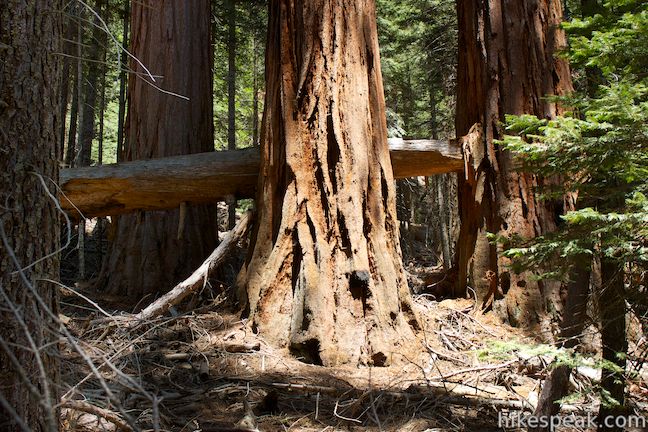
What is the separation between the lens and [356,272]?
4871mm

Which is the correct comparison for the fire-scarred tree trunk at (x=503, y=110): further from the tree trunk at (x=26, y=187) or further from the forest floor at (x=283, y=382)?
the tree trunk at (x=26, y=187)

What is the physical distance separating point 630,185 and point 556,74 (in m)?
3.55

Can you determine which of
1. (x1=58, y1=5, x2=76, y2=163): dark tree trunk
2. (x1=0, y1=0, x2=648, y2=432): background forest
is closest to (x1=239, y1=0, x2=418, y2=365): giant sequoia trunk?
(x1=0, y1=0, x2=648, y2=432): background forest

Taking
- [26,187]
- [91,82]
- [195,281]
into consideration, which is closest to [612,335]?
[26,187]

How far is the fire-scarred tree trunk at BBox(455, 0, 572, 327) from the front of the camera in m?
6.08

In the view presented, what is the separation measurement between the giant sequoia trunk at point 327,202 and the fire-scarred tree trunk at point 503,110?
1.45 metres

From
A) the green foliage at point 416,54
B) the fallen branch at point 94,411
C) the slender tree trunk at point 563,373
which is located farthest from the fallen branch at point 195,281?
the green foliage at point 416,54

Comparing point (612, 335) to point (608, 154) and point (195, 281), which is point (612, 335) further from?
point (195, 281)

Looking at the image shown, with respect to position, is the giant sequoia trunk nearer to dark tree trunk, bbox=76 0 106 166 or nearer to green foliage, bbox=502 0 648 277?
green foliage, bbox=502 0 648 277

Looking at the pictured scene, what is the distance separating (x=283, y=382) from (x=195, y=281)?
68.6 inches

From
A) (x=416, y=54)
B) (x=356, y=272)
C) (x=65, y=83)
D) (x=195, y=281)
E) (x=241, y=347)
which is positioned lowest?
(x=241, y=347)

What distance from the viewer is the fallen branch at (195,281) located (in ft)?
17.0

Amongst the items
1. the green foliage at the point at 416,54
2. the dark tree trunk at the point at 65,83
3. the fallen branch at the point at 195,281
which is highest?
the green foliage at the point at 416,54

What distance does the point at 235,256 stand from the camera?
9023mm
